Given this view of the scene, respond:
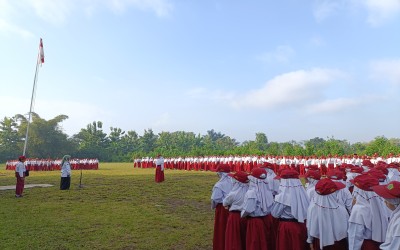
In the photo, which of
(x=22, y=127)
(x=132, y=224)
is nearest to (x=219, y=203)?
(x=132, y=224)

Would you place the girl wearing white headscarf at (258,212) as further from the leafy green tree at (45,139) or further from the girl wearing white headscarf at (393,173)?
the leafy green tree at (45,139)

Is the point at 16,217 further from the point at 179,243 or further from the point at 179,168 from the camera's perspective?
the point at 179,168

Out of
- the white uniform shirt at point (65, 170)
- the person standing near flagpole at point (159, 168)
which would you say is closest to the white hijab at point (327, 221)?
the white uniform shirt at point (65, 170)

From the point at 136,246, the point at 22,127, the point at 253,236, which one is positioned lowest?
the point at 136,246

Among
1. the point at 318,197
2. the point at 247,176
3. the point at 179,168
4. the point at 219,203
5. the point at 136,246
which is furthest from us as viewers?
the point at 179,168

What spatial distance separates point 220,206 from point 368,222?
10.3 ft

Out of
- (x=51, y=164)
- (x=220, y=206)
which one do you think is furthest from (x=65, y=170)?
(x=51, y=164)

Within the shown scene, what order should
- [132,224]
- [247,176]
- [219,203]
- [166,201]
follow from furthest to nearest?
[166,201] → [132,224] → [219,203] → [247,176]

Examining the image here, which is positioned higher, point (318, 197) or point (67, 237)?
point (318, 197)

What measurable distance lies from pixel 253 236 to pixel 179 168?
27836 mm

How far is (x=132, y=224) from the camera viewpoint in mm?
8805

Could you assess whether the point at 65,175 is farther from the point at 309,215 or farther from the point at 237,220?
the point at 309,215

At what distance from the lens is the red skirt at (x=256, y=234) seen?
507 centimetres

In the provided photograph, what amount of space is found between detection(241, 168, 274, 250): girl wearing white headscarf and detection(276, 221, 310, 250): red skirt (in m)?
0.40
